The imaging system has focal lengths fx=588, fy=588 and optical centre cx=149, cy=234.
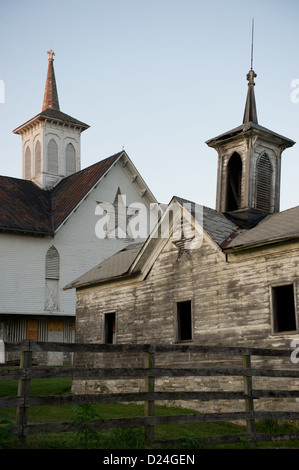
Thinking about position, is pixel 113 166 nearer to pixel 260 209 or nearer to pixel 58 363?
pixel 58 363

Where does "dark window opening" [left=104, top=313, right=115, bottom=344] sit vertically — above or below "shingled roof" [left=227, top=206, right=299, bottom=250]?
below

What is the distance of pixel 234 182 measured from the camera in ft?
70.9

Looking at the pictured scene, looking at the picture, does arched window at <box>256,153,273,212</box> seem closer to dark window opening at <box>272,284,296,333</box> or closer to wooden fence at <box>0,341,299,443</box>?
dark window opening at <box>272,284,296,333</box>

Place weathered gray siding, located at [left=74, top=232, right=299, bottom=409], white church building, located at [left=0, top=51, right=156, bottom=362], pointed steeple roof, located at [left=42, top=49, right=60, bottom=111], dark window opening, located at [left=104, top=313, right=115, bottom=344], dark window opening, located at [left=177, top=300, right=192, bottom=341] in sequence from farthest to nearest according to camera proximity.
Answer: pointed steeple roof, located at [left=42, top=49, right=60, bottom=111], white church building, located at [left=0, top=51, right=156, bottom=362], dark window opening, located at [left=104, top=313, right=115, bottom=344], dark window opening, located at [left=177, top=300, right=192, bottom=341], weathered gray siding, located at [left=74, top=232, right=299, bottom=409]

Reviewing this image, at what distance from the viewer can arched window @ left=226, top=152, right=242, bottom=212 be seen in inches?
842

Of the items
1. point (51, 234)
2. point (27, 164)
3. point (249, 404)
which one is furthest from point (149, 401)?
point (27, 164)

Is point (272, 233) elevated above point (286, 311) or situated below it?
above

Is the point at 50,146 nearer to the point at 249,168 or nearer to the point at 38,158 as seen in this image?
the point at 38,158

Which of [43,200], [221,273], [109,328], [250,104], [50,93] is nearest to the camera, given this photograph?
[221,273]

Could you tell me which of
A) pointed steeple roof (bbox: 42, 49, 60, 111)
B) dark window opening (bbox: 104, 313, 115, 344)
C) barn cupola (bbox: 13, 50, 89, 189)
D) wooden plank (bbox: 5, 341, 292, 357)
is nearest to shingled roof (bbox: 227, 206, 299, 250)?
wooden plank (bbox: 5, 341, 292, 357)

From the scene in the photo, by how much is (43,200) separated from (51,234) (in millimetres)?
4775

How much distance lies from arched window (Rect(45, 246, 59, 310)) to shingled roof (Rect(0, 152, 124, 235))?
1.38 meters

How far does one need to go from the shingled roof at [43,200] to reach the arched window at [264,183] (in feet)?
50.2

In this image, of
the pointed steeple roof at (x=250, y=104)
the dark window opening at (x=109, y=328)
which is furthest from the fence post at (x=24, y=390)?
the pointed steeple roof at (x=250, y=104)
